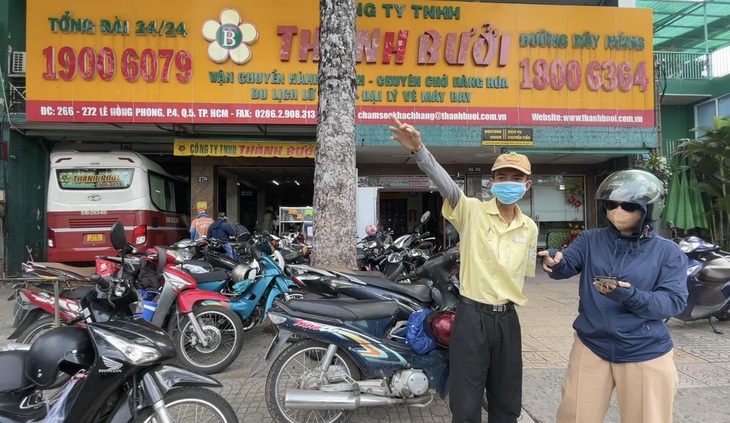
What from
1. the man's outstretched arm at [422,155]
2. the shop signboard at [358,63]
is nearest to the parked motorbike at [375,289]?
the man's outstretched arm at [422,155]

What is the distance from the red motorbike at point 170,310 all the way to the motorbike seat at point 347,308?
1.57 metres

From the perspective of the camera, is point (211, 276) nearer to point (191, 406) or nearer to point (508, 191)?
point (191, 406)

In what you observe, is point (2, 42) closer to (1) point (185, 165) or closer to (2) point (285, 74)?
(1) point (185, 165)

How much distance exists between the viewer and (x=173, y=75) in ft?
30.2

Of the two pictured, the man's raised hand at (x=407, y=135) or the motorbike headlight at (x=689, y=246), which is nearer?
the man's raised hand at (x=407, y=135)

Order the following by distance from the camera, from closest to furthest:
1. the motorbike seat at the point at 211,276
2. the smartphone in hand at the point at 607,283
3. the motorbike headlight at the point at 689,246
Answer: the smartphone in hand at the point at 607,283 < the motorbike seat at the point at 211,276 < the motorbike headlight at the point at 689,246

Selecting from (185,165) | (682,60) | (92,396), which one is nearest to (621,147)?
(682,60)

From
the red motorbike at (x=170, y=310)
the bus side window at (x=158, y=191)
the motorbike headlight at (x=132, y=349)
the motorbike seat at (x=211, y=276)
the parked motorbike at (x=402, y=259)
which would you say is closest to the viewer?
the motorbike headlight at (x=132, y=349)

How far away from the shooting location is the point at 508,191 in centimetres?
242

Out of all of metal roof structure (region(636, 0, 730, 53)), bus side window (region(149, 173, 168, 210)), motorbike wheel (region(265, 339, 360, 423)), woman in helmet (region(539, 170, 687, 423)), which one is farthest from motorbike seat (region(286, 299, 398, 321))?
metal roof structure (region(636, 0, 730, 53))

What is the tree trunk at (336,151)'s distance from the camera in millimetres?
4645

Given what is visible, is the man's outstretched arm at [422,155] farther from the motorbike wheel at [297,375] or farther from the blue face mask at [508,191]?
the motorbike wheel at [297,375]

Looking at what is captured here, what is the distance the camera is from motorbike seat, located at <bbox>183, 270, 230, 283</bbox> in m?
4.75

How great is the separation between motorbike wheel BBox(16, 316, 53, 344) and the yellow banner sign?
629 cm
